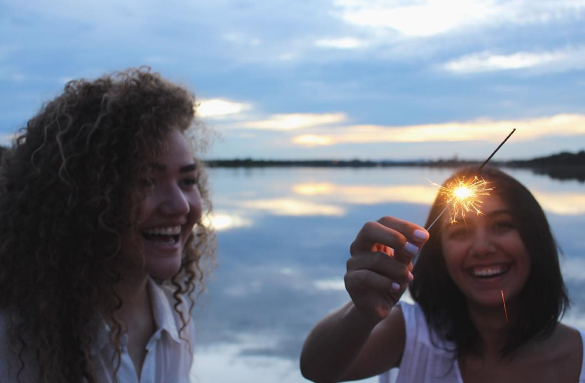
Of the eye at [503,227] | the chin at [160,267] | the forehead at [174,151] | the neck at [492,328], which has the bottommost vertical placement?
the neck at [492,328]

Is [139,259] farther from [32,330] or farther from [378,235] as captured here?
[378,235]

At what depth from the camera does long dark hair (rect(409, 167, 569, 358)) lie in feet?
10.1

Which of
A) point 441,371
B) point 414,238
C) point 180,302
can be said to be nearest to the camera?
point 414,238

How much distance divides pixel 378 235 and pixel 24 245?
6.18ft

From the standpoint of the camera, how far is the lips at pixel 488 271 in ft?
9.87

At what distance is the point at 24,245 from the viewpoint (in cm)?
282

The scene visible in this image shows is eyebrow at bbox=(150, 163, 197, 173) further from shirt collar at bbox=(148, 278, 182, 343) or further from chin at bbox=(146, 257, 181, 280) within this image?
shirt collar at bbox=(148, 278, 182, 343)

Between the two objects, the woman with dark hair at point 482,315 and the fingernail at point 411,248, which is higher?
the fingernail at point 411,248

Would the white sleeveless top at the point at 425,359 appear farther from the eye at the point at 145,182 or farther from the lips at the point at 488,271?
the eye at the point at 145,182

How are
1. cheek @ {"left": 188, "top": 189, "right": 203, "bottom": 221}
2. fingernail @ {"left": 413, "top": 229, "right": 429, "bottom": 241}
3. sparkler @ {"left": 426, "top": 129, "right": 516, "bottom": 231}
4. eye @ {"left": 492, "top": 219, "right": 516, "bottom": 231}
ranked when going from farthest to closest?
cheek @ {"left": 188, "top": 189, "right": 203, "bottom": 221}
eye @ {"left": 492, "top": 219, "right": 516, "bottom": 231}
sparkler @ {"left": 426, "top": 129, "right": 516, "bottom": 231}
fingernail @ {"left": 413, "top": 229, "right": 429, "bottom": 241}

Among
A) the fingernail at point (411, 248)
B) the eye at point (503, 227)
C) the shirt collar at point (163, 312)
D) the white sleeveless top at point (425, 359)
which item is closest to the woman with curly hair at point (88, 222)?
the shirt collar at point (163, 312)

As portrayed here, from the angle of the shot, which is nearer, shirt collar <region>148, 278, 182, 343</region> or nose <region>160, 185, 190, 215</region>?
nose <region>160, 185, 190, 215</region>

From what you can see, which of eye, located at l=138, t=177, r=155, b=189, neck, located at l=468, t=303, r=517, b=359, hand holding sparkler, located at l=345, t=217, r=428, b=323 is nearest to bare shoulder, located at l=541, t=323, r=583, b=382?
neck, located at l=468, t=303, r=517, b=359

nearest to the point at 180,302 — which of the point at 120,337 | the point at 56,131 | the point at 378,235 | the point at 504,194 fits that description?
the point at 120,337
